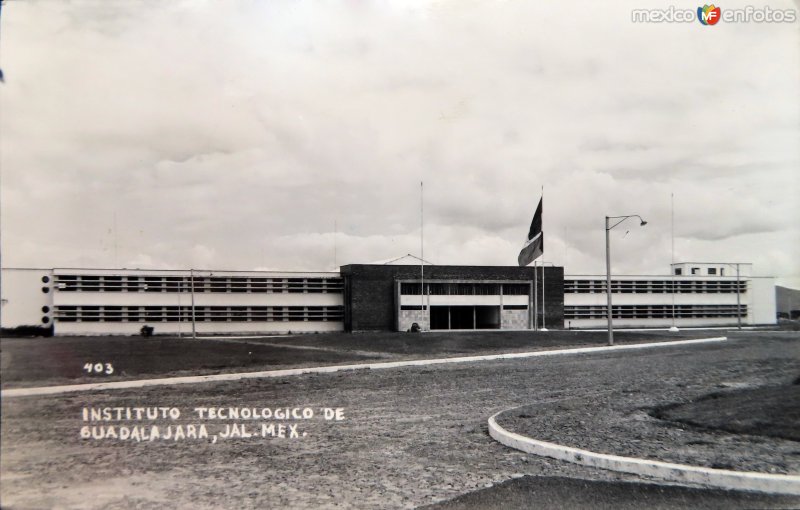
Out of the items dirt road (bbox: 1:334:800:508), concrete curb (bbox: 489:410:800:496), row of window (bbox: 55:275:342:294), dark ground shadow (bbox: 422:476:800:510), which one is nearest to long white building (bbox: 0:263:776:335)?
row of window (bbox: 55:275:342:294)

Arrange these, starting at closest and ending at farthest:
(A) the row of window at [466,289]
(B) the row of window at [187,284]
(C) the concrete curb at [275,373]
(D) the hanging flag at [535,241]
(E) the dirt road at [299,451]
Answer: (E) the dirt road at [299,451] < (C) the concrete curb at [275,373] < (D) the hanging flag at [535,241] < (B) the row of window at [187,284] < (A) the row of window at [466,289]

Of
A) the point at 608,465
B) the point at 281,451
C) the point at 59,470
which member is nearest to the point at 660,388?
the point at 608,465

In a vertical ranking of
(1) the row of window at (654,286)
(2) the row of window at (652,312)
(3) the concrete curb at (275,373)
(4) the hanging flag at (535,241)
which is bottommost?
(2) the row of window at (652,312)

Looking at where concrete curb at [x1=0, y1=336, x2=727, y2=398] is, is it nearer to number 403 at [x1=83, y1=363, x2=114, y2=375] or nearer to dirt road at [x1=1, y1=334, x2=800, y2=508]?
dirt road at [x1=1, y1=334, x2=800, y2=508]

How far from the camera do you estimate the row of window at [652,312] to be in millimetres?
60469

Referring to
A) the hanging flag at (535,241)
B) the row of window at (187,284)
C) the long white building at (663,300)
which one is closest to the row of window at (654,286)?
the long white building at (663,300)

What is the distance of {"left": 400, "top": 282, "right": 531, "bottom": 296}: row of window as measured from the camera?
51656 millimetres

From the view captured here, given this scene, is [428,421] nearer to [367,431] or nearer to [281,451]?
[367,431]

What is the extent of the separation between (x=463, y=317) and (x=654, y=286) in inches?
832

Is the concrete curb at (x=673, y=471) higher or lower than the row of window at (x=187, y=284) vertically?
lower

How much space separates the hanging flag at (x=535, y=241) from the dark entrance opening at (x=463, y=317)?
12.1m

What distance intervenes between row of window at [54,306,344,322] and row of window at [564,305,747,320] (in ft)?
84.3

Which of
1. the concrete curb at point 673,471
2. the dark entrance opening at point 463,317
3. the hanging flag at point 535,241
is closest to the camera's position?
the concrete curb at point 673,471

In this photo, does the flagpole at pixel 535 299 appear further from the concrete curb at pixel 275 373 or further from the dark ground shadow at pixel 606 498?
the dark ground shadow at pixel 606 498
